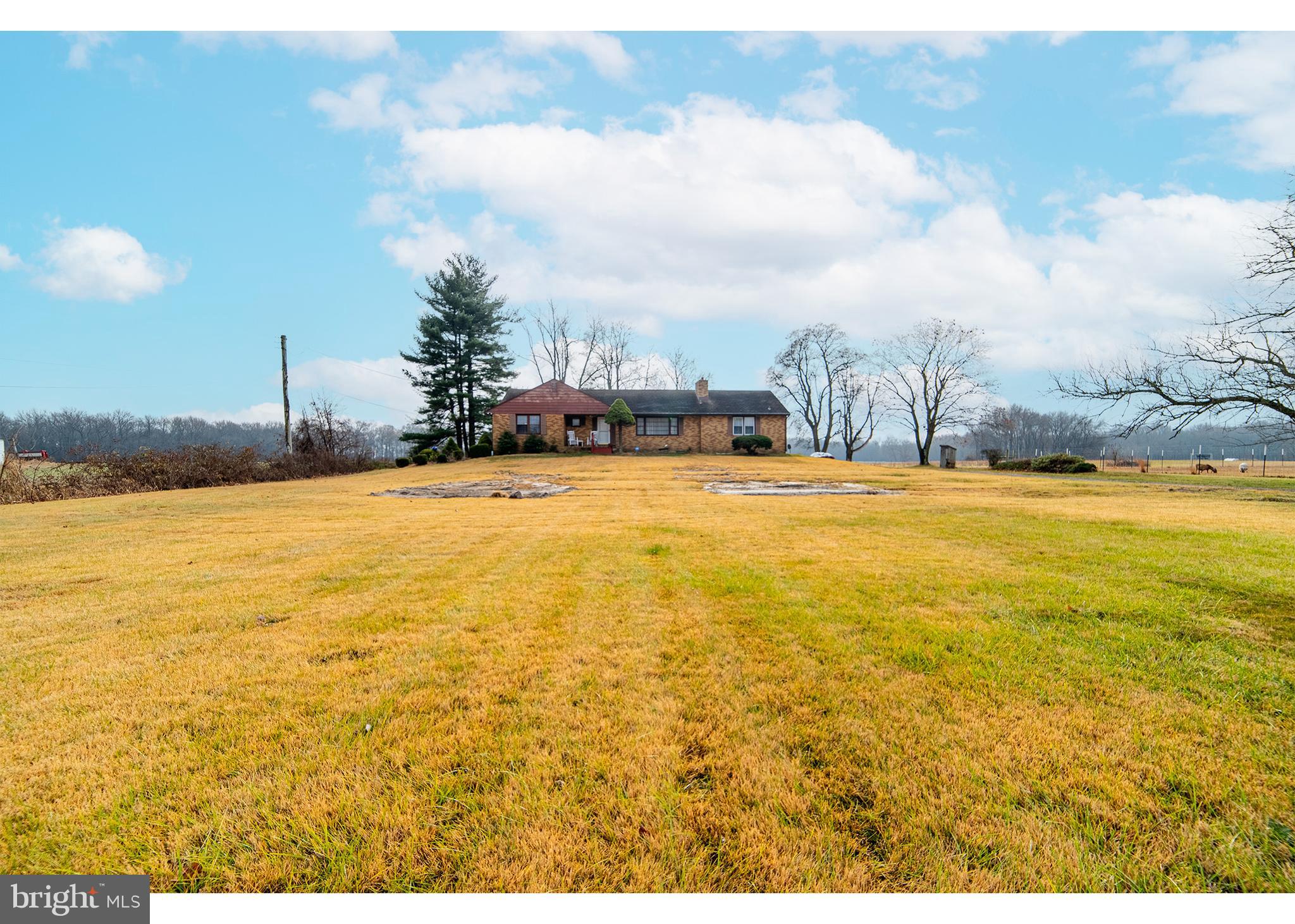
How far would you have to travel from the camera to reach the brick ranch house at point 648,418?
121 feet

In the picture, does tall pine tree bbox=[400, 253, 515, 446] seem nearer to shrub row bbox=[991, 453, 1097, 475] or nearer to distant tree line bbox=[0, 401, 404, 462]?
distant tree line bbox=[0, 401, 404, 462]

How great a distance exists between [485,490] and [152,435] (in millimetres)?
50194

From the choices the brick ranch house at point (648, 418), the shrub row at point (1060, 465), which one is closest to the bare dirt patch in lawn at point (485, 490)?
the brick ranch house at point (648, 418)

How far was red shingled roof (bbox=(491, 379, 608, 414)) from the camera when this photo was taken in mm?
36719

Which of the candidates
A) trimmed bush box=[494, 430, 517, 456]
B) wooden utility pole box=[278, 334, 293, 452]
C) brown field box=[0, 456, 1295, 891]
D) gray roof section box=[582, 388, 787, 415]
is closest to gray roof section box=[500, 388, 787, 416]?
gray roof section box=[582, 388, 787, 415]

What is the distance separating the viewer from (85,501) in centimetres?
1383

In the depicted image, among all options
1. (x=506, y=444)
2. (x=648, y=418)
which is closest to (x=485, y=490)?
(x=506, y=444)

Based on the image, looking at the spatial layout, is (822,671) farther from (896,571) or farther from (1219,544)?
(1219,544)

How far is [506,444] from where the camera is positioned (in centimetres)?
3519

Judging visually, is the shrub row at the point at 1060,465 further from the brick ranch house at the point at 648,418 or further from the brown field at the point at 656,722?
the brown field at the point at 656,722

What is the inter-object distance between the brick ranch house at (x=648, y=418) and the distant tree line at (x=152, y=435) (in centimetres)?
962

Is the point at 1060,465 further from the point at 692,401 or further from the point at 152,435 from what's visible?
the point at 152,435

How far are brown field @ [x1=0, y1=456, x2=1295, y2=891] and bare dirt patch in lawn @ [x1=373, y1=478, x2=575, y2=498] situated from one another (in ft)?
26.8

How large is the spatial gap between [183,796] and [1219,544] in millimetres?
9742
